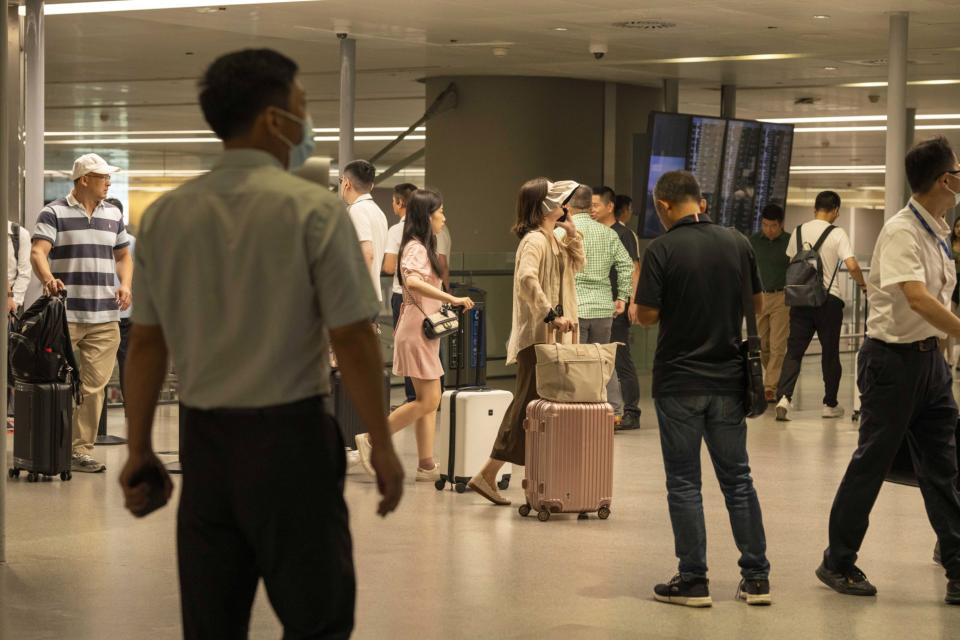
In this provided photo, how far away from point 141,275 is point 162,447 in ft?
23.1

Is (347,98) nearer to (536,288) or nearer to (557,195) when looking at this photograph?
(557,195)

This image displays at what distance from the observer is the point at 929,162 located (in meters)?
5.31

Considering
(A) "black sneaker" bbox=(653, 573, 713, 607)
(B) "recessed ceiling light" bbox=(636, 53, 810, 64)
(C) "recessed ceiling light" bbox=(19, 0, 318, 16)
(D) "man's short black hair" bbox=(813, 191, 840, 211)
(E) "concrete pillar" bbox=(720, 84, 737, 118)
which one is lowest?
(A) "black sneaker" bbox=(653, 573, 713, 607)

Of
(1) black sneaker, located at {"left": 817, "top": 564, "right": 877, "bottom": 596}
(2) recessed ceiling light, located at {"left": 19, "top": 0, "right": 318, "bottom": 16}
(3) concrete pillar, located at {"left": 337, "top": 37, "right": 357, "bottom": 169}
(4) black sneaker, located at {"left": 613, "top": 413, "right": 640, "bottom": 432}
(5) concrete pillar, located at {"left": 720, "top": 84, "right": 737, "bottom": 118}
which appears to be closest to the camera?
(1) black sneaker, located at {"left": 817, "top": 564, "right": 877, "bottom": 596}

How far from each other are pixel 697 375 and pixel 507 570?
1303 millimetres

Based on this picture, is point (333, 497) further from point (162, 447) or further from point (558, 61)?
point (558, 61)

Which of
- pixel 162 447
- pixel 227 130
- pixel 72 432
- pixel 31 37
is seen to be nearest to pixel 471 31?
pixel 31 37

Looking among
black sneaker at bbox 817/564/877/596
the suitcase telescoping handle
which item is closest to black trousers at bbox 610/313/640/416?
the suitcase telescoping handle

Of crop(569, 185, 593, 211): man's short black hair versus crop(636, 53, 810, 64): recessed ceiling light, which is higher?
crop(636, 53, 810, 64): recessed ceiling light

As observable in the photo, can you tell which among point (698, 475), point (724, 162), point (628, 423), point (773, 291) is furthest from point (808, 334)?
point (698, 475)

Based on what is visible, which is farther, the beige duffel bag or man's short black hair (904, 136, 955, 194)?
the beige duffel bag

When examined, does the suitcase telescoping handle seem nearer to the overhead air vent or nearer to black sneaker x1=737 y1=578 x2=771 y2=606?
→ black sneaker x1=737 y1=578 x2=771 y2=606

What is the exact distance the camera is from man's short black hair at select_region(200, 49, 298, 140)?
2.88m

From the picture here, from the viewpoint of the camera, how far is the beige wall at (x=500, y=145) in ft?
53.9
